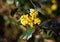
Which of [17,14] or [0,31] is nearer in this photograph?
[17,14]

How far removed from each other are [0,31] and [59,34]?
688 millimetres

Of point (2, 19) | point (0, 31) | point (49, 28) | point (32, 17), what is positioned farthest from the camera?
point (0, 31)

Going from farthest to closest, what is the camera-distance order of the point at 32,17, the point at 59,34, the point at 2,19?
the point at 2,19 → the point at 59,34 → the point at 32,17

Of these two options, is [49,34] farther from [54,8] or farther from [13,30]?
[54,8]

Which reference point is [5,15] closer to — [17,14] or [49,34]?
[17,14]

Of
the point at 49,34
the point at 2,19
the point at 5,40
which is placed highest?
the point at 2,19

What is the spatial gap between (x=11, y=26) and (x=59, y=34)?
535 millimetres

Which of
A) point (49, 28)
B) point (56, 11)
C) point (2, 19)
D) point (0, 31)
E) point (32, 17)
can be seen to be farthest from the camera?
point (56, 11)

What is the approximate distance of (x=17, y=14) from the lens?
1.47 m

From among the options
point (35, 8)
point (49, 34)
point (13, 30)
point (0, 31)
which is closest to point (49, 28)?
point (49, 34)

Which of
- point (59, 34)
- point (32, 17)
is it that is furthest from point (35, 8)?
point (59, 34)

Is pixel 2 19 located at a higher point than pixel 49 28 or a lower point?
higher

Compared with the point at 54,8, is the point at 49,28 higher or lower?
lower

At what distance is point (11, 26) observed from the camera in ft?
6.19
